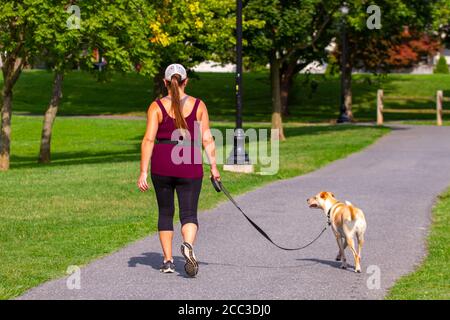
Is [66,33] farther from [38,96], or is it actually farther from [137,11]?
[38,96]

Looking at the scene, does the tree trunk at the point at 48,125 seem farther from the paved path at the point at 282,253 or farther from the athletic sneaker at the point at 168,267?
the athletic sneaker at the point at 168,267

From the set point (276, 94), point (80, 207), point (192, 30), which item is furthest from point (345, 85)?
point (80, 207)

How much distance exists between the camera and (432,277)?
11.0m

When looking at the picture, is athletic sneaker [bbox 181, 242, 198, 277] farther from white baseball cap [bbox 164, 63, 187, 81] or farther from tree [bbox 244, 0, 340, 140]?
tree [bbox 244, 0, 340, 140]

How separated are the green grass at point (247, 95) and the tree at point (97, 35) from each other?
26924 millimetres

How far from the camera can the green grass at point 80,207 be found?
12195mm

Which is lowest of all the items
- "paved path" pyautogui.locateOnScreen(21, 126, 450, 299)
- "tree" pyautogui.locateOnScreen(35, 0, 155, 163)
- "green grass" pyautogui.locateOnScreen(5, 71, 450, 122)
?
"green grass" pyautogui.locateOnScreen(5, 71, 450, 122)

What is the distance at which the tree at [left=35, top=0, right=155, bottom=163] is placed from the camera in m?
26.0

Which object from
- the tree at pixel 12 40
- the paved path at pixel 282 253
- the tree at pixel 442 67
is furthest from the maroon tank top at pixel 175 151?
the tree at pixel 442 67

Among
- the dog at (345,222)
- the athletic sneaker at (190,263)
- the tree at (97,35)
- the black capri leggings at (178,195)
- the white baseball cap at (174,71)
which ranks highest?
the tree at (97,35)

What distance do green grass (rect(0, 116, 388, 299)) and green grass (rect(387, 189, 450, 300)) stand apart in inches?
136

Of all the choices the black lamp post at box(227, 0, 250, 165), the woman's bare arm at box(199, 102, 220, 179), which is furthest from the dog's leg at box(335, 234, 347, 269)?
the black lamp post at box(227, 0, 250, 165)

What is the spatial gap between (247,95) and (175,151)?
59.7 metres

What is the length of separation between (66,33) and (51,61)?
8.22 ft
